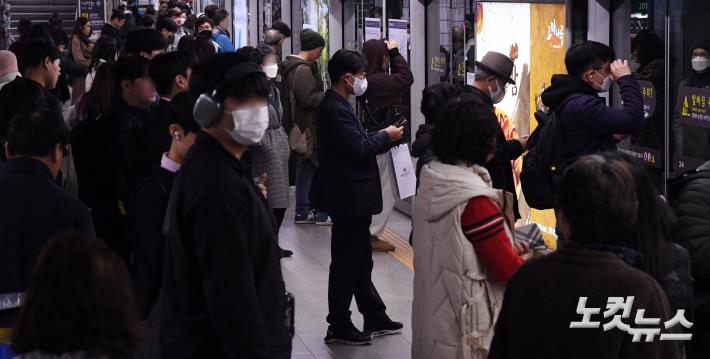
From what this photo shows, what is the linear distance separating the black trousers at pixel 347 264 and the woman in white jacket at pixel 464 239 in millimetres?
2272

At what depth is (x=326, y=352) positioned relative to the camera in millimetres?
6250

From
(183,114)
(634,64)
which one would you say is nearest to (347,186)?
(634,64)

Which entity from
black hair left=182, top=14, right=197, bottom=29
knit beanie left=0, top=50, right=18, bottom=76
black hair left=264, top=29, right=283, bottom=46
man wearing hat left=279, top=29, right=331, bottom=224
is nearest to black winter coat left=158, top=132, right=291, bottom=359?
knit beanie left=0, top=50, right=18, bottom=76

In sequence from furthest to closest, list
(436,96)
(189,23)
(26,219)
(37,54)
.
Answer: (189,23) < (37,54) < (436,96) < (26,219)

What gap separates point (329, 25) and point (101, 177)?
8.19 metres

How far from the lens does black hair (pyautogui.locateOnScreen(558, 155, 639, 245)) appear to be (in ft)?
8.73

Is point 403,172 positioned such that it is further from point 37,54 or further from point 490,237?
point 490,237

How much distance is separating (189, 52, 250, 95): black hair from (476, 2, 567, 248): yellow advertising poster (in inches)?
171

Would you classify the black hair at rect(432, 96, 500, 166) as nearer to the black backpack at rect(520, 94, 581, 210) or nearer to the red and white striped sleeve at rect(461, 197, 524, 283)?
the red and white striped sleeve at rect(461, 197, 524, 283)

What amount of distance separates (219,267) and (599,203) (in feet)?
3.61

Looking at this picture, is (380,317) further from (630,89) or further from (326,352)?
(630,89)

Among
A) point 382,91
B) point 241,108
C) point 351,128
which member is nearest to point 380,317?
point 351,128

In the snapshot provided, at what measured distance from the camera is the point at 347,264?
6184 mm

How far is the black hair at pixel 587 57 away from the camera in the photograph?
18.9 ft
